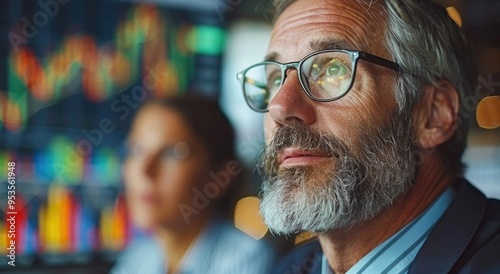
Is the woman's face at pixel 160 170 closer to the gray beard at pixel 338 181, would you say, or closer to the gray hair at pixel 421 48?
the gray beard at pixel 338 181

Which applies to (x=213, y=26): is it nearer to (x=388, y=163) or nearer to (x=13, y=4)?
(x=13, y=4)

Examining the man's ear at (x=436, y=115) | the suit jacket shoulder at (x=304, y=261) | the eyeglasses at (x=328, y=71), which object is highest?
the eyeglasses at (x=328, y=71)

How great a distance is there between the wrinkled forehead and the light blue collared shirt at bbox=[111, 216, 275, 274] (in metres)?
0.56

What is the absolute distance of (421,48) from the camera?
2.74ft

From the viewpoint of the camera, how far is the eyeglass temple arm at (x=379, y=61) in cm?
80

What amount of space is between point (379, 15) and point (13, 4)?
752 millimetres

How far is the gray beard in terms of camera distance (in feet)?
2.60

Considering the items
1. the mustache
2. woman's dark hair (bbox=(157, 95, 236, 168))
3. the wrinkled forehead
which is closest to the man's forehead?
the wrinkled forehead

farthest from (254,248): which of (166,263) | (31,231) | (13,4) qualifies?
(13,4)

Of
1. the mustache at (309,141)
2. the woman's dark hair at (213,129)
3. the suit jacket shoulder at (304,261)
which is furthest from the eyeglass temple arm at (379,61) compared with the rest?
the woman's dark hair at (213,129)

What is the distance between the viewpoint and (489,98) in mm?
1258

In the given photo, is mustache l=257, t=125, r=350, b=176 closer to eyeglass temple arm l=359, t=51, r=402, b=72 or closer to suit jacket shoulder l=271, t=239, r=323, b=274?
eyeglass temple arm l=359, t=51, r=402, b=72

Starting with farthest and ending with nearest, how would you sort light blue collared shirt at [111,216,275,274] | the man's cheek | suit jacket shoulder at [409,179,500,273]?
light blue collared shirt at [111,216,275,274] < the man's cheek < suit jacket shoulder at [409,179,500,273]

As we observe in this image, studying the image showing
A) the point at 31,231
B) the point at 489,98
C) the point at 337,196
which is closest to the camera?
Result: the point at 337,196
